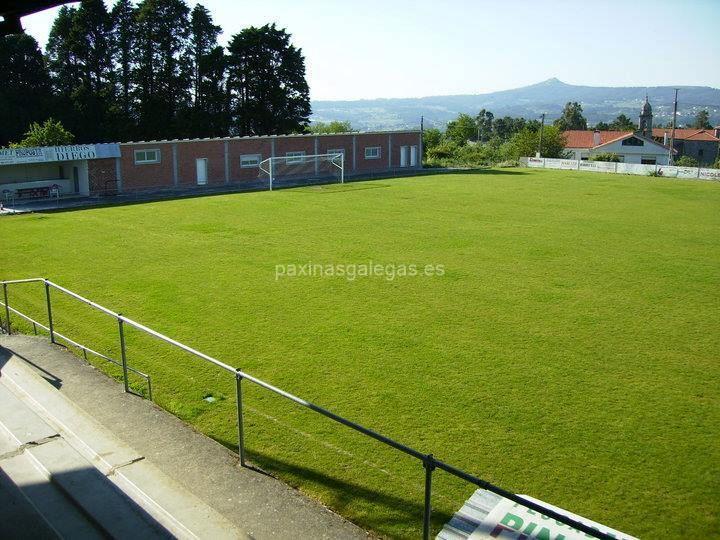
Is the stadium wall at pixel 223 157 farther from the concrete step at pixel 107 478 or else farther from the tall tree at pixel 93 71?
the concrete step at pixel 107 478

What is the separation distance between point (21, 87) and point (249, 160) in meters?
22.6

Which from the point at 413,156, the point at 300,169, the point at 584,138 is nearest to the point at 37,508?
the point at 300,169

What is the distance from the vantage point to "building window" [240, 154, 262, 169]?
4331cm

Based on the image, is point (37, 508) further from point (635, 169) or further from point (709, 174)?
point (635, 169)

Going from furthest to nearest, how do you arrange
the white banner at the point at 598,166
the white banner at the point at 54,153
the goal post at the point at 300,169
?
the white banner at the point at 598,166 < the goal post at the point at 300,169 < the white banner at the point at 54,153

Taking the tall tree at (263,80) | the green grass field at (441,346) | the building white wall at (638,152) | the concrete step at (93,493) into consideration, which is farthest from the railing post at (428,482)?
the building white wall at (638,152)

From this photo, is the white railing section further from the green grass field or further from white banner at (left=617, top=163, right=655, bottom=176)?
the green grass field

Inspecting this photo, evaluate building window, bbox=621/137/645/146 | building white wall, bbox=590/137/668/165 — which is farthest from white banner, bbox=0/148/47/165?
building window, bbox=621/137/645/146

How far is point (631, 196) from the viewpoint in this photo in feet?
116

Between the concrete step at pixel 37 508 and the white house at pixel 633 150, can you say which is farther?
the white house at pixel 633 150

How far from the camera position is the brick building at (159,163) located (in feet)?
111

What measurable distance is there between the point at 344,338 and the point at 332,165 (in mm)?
38013

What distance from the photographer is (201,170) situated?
135 feet

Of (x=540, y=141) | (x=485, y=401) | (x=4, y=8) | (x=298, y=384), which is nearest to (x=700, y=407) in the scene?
(x=485, y=401)
